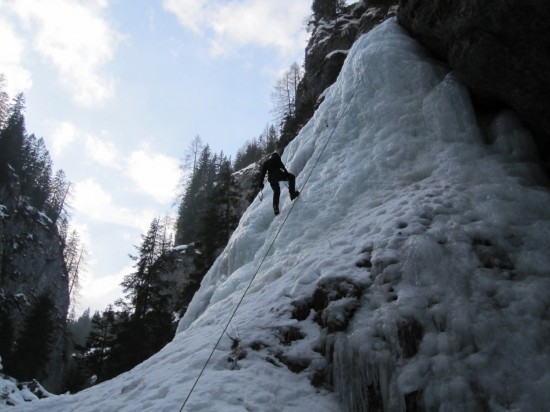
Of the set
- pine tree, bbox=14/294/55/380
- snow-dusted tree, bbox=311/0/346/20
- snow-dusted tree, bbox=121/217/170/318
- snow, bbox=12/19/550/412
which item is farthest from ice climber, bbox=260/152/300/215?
pine tree, bbox=14/294/55/380

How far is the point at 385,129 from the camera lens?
10438mm

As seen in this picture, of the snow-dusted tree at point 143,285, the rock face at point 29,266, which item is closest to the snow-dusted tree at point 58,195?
the rock face at point 29,266

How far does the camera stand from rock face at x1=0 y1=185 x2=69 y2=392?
44.4 m

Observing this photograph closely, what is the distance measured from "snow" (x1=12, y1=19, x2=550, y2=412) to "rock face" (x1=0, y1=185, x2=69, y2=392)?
3965 centimetres

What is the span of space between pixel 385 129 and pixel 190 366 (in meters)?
7.34

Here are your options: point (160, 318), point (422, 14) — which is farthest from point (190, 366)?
point (160, 318)

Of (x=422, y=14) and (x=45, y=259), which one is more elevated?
(x=45, y=259)

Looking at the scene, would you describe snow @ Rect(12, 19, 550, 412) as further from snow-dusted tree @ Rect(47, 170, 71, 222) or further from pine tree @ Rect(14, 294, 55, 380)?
snow-dusted tree @ Rect(47, 170, 71, 222)

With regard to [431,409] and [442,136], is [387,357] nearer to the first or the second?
[431,409]

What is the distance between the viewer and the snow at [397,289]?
485cm

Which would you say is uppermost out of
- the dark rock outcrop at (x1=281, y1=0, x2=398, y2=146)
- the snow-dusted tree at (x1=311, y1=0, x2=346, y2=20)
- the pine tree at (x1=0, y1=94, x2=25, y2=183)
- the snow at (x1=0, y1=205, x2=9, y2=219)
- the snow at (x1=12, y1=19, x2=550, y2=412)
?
the pine tree at (x1=0, y1=94, x2=25, y2=183)

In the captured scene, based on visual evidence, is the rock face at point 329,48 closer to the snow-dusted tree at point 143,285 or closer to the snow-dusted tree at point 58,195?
the snow-dusted tree at point 143,285

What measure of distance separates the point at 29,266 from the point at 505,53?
5475 centimetres

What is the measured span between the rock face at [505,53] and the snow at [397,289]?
18.4 inches
